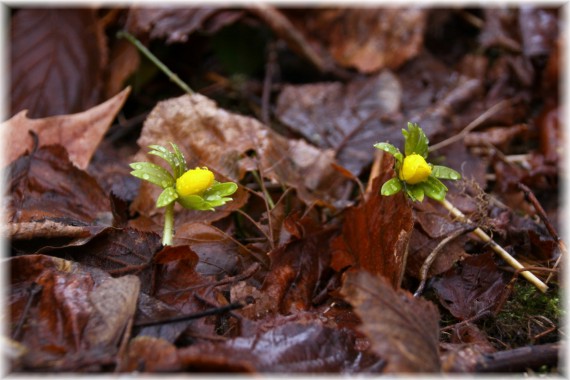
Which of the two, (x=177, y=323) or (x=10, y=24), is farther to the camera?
(x=10, y=24)

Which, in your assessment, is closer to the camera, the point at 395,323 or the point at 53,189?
the point at 395,323

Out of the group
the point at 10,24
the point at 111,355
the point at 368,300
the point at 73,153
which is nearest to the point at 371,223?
the point at 368,300

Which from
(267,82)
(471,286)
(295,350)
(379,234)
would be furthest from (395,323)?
(267,82)

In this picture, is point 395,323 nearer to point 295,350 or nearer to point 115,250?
point 295,350

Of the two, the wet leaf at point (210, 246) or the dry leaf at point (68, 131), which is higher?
the dry leaf at point (68, 131)

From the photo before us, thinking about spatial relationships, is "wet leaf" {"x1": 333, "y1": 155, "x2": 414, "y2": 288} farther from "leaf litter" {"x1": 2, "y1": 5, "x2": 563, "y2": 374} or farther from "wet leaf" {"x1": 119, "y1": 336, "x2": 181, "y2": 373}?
"wet leaf" {"x1": 119, "y1": 336, "x2": 181, "y2": 373}

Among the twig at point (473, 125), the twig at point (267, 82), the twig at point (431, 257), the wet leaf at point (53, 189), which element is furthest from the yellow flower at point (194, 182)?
the twig at point (473, 125)

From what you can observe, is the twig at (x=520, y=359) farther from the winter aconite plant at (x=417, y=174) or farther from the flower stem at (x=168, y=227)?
the flower stem at (x=168, y=227)

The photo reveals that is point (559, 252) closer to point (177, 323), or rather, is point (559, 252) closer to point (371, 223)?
point (371, 223)
